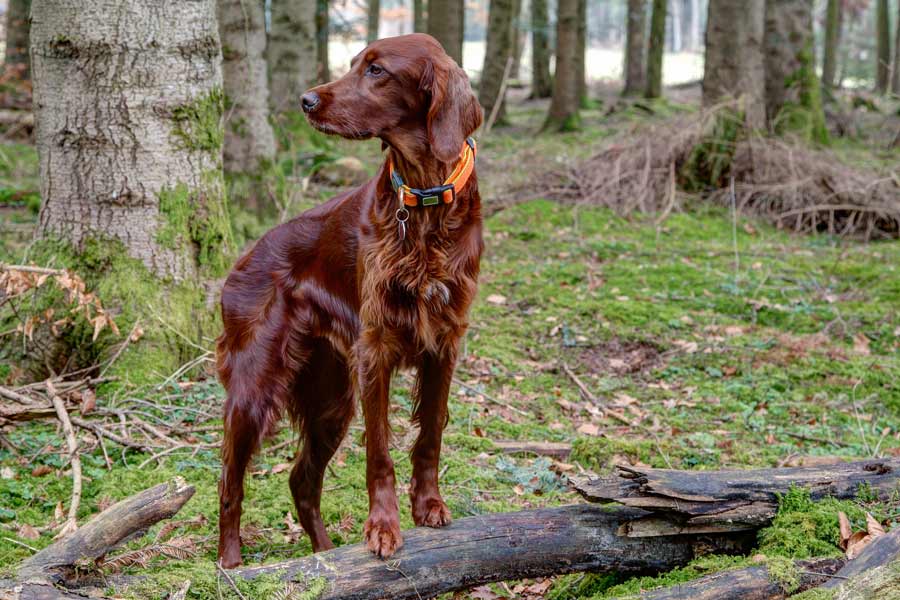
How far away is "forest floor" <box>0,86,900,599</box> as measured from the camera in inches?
138

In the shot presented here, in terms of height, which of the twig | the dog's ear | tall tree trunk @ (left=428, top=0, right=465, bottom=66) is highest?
tall tree trunk @ (left=428, top=0, right=465, bottom=66)

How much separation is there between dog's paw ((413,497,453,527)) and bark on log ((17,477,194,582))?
0.82 m

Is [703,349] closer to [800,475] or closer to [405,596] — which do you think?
[800,475]

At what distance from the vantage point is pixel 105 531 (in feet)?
8.13

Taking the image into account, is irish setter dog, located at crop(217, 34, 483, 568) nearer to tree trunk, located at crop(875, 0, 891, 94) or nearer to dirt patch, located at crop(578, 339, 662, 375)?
dirt patch, located at crop(578, 339, 662, 375)

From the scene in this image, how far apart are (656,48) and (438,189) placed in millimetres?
17483

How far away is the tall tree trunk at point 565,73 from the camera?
14102mm

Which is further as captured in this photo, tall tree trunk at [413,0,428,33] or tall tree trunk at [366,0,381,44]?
tall tree trunk at [413,0,428,33]

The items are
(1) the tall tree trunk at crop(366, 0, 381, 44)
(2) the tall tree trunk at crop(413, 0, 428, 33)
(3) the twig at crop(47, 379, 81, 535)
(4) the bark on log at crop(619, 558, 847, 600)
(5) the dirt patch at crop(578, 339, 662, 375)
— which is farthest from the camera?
(2) the tall tree trunk at crop(413, 0, 428, 33)

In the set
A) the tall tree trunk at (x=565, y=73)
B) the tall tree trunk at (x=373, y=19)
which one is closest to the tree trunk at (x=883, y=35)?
the tall tree trunk at (x=565, y=73)

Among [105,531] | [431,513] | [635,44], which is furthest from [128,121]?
[635,44]

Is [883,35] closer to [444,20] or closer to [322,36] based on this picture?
[322,36]

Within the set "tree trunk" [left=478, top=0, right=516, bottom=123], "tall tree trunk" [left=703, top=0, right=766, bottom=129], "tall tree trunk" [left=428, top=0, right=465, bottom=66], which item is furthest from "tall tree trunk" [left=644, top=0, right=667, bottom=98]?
"tall tree trunk" [left=703, top=0, right=766, bottom=129]

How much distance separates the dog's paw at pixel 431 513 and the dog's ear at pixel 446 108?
120 cm
